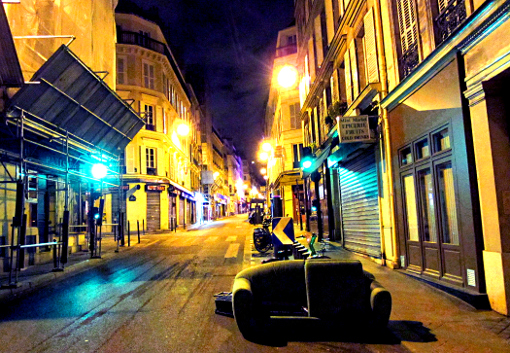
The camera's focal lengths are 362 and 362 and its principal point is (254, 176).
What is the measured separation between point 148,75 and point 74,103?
20923 mm

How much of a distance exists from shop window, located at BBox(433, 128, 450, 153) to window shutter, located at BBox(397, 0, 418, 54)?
244 cm

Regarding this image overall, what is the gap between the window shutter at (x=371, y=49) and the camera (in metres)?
10.1

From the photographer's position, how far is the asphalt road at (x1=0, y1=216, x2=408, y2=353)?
442 cm

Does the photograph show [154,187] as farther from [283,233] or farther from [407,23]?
[407,23]

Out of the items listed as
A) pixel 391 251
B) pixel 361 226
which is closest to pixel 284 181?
pixel 361 226

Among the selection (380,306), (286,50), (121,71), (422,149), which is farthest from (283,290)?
(286,50)

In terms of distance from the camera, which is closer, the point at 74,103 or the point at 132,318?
the point at 132,318

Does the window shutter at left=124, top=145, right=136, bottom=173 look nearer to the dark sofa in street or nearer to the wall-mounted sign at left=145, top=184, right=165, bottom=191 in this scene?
the wall-mounted sign at left=145, top=184, right=165, bottom=191

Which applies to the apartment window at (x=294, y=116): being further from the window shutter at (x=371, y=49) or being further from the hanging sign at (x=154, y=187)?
the window shutter at (x=371, y=49)

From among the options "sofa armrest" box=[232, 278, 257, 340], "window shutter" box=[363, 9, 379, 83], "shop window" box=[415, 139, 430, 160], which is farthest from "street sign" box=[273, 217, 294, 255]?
"sofa armrest" box=[232, 278, 257, 340]

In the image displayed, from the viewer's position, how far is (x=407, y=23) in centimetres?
848

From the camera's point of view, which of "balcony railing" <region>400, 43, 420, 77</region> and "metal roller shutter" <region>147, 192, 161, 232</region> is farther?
"metal roller shutter" <region>147, 192, 161, 232</region>

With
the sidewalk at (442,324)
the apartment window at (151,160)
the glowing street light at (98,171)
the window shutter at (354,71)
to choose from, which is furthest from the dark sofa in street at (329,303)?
the apartment window at (151,160)

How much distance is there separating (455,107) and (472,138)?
66cm
